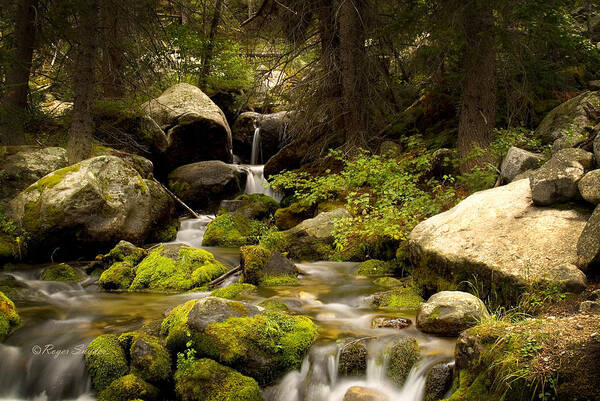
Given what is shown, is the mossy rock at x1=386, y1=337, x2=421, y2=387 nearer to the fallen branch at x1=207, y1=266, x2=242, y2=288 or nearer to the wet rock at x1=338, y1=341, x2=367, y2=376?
the wet rock at x1=338, y1=341, x2=367, y2=376

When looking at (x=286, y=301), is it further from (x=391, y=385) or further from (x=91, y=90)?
(x=91, y=90)

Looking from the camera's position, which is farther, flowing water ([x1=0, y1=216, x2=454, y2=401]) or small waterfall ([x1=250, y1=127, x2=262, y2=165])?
small waterfall ([x1=250, y1=127, x2=262, y2=165])

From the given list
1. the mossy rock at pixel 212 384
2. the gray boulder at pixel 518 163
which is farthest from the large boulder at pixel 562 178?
the mossy rock at pixel 212 384

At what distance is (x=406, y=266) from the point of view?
724 centimetres

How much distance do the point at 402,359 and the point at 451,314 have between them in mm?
709

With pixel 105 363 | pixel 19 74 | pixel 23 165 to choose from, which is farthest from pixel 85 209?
pixel 105 363

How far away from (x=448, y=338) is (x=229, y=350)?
2.11 m

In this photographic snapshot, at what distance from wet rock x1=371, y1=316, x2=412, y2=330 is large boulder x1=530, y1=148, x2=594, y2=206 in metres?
2.28

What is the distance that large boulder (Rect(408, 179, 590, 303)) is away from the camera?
4605 millimetres

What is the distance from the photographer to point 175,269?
7.38m

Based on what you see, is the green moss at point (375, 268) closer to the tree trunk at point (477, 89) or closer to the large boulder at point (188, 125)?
the tree trunk at point (477, 89)

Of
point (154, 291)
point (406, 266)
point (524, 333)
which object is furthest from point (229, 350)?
point (406, 266)

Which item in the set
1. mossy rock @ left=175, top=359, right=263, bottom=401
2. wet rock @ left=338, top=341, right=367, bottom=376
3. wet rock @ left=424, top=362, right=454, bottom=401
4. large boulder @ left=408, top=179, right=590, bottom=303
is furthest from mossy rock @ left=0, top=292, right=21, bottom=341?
large boulder @ left=408, top=179, right=590, bottom=303

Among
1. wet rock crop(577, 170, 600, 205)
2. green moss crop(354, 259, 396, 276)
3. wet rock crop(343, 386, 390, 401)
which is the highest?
wet rock crop(577, 170, 600, 205)
